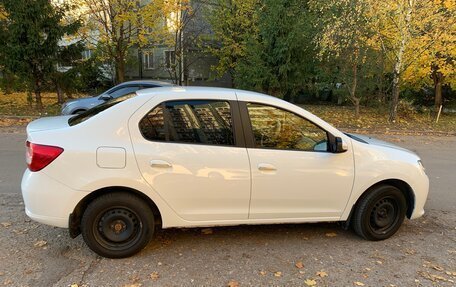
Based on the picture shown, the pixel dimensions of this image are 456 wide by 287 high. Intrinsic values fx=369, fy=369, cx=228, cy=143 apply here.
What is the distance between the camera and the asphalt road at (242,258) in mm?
3293

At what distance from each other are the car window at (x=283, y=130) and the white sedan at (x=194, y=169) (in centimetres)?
1

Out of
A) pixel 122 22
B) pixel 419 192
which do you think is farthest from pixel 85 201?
pixel 122 22

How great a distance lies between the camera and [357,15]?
42.6 ft

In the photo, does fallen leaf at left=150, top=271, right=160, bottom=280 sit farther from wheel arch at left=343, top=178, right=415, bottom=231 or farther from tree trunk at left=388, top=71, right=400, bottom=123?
tree trunk at left=388, top=71, right=400, bottom=123

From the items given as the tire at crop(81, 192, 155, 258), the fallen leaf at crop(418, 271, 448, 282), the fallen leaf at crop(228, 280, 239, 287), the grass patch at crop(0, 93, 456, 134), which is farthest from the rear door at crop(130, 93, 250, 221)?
the grass patch at crop(0, 93, 456, 134)

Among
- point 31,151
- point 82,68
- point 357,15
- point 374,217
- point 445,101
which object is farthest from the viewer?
point 445,101

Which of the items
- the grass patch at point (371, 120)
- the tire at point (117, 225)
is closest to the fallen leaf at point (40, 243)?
the tire at point (117, 225)

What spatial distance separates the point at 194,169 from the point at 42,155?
1382 mm

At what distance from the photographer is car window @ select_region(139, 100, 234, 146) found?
3.56 m

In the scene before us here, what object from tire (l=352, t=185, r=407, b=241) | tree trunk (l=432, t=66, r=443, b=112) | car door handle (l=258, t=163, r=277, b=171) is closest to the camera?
car door handle (l=258, t=163, r=277, b=171)

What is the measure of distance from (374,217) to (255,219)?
1407 mm

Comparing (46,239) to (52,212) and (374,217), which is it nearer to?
(52,212)

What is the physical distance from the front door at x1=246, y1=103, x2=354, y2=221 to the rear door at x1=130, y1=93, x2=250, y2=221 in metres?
0.16

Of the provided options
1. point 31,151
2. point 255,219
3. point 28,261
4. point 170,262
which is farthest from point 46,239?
point 255,219
